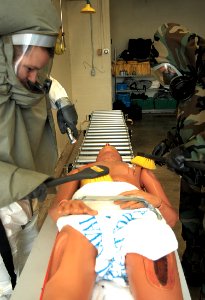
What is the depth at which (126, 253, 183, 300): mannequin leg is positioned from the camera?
778mm

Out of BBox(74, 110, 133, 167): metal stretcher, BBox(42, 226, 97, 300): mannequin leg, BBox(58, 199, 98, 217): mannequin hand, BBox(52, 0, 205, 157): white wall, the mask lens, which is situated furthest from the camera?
BBox(52, 0, 205, 157): white wall

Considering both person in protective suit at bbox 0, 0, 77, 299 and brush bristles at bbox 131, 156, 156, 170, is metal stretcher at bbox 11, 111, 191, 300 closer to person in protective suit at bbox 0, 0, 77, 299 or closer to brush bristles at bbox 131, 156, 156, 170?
person in protective suit at bbox 0, 0, 77, 299

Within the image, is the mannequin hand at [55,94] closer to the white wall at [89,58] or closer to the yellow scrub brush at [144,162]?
the yellow scrub brush at [144,162]

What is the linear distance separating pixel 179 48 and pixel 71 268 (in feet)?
4.50

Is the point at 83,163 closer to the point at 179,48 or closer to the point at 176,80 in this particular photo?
the point at 176,80

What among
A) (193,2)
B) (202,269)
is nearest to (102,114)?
(202,269)

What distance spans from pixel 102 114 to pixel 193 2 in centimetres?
510

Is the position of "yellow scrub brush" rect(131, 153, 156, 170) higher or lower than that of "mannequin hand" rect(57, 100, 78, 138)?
lower

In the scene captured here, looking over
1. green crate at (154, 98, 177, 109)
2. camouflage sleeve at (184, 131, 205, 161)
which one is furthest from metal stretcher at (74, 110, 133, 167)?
green crate at (154, 98, 177, 109)

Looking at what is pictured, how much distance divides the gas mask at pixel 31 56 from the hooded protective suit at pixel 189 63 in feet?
2.85

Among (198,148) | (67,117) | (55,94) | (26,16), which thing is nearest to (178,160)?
(198,148)

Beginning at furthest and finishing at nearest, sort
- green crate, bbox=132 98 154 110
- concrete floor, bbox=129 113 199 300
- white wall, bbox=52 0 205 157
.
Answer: green crate, bbox=132 98 154 110 < white wall, bbox=52 0 205 157 < concrete floor, bbox=129 113 199 300

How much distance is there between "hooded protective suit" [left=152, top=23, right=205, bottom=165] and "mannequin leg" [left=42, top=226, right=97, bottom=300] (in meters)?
0.85

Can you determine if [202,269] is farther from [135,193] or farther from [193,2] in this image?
[193,2]
